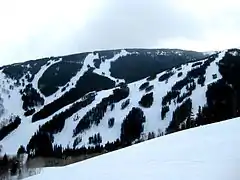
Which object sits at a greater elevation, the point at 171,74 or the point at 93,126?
the point at 171,74

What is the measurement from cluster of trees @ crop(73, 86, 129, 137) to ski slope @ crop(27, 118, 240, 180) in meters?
124

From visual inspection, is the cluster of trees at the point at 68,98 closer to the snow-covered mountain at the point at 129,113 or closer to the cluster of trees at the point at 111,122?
the snow-covered mountain at the point at 129,113

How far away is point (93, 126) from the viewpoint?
137 m

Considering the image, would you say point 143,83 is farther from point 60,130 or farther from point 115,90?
point 60,130

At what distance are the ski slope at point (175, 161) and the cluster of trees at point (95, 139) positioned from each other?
11213 cm

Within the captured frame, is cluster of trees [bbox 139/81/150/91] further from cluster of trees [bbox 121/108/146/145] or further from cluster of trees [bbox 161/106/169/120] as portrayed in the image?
cluster of trees [bbox 161/106/169/120]

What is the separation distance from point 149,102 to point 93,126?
19708 millimetres

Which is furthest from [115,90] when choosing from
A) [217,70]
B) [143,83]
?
[217,70]

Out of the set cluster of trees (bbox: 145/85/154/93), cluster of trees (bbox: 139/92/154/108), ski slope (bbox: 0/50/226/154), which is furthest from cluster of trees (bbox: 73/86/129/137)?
cluster of trees (bbox: 139/92/154/108)

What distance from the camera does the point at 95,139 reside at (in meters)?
128

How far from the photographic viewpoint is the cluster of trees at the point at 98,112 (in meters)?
138

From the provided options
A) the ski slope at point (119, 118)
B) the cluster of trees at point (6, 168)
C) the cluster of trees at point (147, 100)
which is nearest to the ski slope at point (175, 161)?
the cluster of trees at point (6, 168)

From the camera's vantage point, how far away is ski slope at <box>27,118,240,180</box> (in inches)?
369

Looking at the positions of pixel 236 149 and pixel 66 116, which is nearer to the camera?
pixel 236 149
